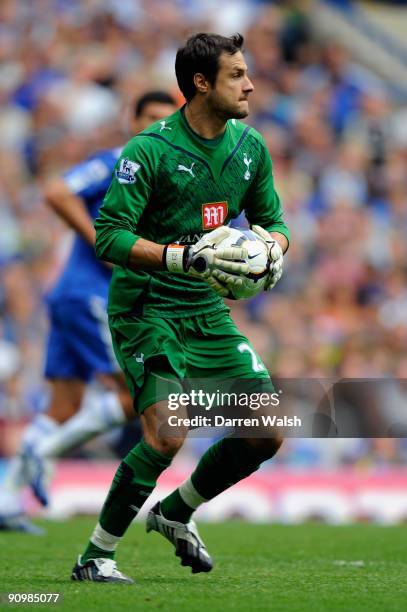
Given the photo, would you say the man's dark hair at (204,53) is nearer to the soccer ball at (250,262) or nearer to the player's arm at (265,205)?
the player's arm at (265,205)

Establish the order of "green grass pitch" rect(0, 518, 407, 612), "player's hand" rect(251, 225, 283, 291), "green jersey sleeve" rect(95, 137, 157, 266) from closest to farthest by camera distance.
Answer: "green grass pitch" rect(0, 518, 407, 612)
"player's hand" rect(251, 225, 283, 291)
"green jersey sleeve" rect(95, 137, 157, 266)

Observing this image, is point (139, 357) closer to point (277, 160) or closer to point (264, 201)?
point (264, 201)

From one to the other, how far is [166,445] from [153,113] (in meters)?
2.90

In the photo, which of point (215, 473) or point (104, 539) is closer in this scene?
point (104, 539)

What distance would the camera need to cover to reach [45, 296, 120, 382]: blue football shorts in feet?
26.1

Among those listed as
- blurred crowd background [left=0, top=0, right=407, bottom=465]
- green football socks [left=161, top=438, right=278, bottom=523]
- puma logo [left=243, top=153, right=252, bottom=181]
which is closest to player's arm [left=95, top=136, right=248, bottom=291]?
puma logo [left=243, top=153, right=252, bottom=181]

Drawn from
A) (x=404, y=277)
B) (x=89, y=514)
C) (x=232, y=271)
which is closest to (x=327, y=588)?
(x=232, y=271)

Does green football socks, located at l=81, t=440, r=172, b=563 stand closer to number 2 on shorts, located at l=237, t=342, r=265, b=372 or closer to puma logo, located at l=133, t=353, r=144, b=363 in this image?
puma logo, located at l=133, t=353, r=144, b=363

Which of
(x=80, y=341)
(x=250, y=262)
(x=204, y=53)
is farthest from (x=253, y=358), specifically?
(x=80, y=341)

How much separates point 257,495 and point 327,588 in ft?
16.7

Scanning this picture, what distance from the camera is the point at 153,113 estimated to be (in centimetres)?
746

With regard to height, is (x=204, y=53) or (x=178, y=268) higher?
(x=204, y=53)

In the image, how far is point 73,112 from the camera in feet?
48.4

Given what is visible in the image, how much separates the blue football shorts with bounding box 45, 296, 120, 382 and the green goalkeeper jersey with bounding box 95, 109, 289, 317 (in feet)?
7.98
